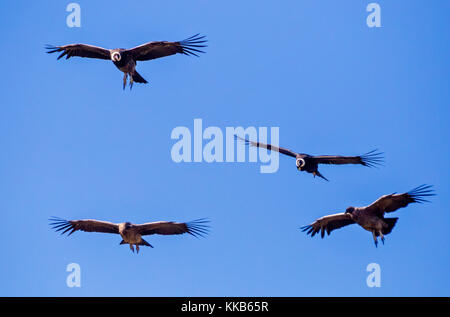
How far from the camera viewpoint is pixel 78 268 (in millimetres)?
25391

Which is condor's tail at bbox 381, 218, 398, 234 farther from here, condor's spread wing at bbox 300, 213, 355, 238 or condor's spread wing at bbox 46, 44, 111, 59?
condor's spread wing at bbox 46, 44, 111, 59

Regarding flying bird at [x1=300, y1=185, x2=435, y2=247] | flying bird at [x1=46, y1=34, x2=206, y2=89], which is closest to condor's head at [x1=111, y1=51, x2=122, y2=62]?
flying bird at [x1=46, y1=34, x2=206, y2=89]

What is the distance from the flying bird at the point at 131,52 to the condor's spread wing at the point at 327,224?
18.6ft

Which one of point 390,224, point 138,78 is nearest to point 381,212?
point 390,224

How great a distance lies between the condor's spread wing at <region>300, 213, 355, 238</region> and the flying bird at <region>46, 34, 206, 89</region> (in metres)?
5.68

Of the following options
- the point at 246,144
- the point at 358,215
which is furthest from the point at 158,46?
the point at 358,215

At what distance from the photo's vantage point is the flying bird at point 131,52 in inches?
974

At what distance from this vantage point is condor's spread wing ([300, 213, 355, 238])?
25203 mm

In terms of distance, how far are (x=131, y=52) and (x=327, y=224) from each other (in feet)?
23.5

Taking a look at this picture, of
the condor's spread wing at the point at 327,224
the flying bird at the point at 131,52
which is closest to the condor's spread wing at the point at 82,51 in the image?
the flying bird at the point at 131,52

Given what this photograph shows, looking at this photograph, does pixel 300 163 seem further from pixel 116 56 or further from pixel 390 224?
pixel 116 56

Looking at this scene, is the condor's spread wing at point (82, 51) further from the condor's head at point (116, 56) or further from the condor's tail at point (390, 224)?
the condor's tail at point (390, 224)
